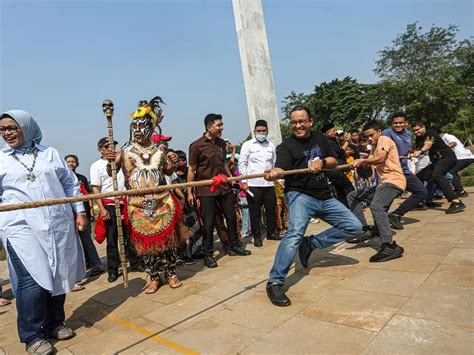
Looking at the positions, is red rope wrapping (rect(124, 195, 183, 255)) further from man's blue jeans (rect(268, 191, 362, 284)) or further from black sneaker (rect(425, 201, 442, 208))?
black sneaker (rect(425, 201, 442, 208))

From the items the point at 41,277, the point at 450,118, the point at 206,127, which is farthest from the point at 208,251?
the point at 450,118

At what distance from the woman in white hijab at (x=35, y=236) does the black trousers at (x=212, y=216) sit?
2.03 m

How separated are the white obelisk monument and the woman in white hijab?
5.86m

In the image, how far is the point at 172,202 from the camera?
13.2 feet

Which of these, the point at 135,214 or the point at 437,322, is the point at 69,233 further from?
the point at 437,322

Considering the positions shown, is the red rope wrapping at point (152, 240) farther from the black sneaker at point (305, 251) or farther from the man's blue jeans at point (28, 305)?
the black sneaker at point (305, 251)

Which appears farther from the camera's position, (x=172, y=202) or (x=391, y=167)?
(x=391, y=167)

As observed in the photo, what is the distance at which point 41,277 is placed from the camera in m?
2.76

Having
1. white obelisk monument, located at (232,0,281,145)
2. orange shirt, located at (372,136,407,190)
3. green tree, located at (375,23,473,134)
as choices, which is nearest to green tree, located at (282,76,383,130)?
green tree, located at (375,23,473,134)

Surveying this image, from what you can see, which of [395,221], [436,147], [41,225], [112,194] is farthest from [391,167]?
[41,225]

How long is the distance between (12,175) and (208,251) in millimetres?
2686

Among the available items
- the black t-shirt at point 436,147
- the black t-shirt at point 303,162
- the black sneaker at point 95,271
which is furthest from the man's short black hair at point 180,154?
the black t-shirt at point 436,147

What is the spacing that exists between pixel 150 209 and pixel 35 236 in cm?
127

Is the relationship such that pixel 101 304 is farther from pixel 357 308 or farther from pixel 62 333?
pixel 357 308
